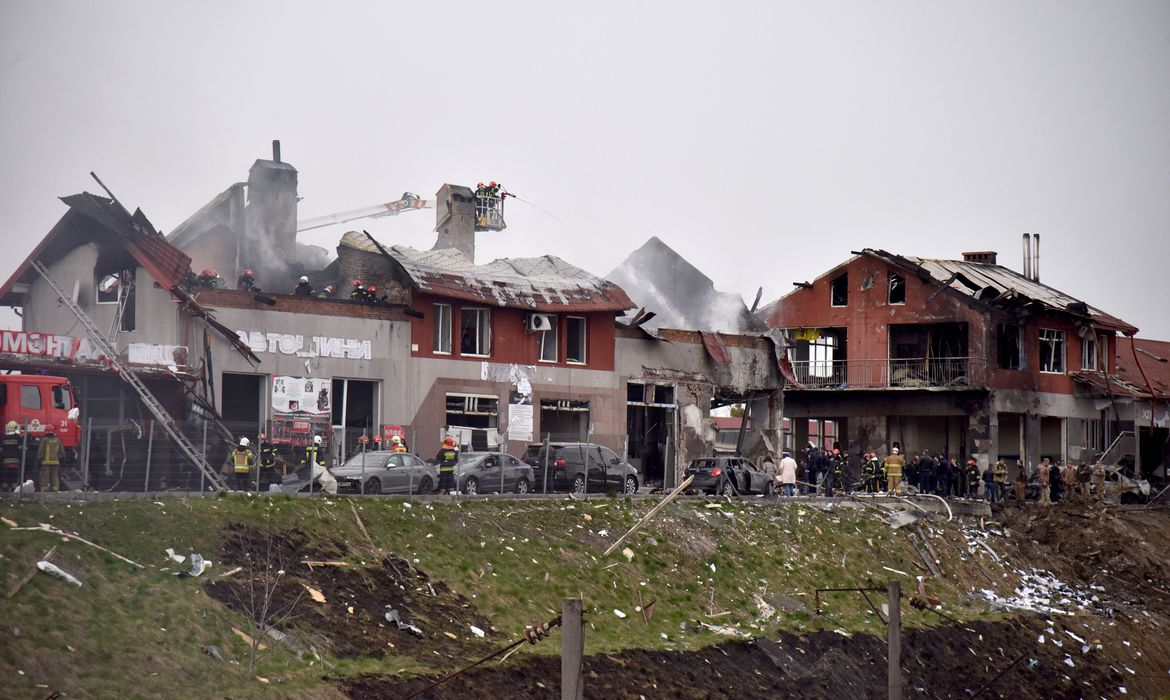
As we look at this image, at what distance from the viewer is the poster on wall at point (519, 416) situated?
46.4 m

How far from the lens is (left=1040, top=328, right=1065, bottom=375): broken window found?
61188 millimetres

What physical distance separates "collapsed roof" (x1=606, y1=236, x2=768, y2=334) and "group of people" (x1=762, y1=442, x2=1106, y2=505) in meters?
7.64

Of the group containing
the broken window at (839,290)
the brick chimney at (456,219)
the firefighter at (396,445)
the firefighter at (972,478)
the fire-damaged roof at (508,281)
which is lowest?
the firefighter at (972,478)

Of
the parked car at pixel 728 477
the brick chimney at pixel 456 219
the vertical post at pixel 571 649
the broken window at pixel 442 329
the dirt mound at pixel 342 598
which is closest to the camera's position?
the vertical post at pixel 571 649

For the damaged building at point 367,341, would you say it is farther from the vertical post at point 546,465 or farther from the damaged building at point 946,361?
the damaged building at point 946,361

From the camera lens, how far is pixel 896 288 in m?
61.1

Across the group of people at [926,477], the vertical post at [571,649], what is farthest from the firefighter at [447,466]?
Result: the vertical post at [571,649]

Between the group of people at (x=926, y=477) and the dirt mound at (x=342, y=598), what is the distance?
1911 centimetres

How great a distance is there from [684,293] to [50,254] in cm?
2719

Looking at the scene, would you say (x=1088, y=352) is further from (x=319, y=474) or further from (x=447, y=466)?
(x=319, y=474)

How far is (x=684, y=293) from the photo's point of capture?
2346 inches

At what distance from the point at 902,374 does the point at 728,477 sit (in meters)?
21.3

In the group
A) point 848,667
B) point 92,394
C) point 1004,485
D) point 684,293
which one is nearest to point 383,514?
point 848,667

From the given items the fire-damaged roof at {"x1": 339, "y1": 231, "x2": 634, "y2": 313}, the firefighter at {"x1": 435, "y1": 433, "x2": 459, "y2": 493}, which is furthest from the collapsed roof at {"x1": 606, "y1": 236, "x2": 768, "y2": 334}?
the firefighter at {"x1": 435, "y1": 433, "x2": 459, "y2": 493}
